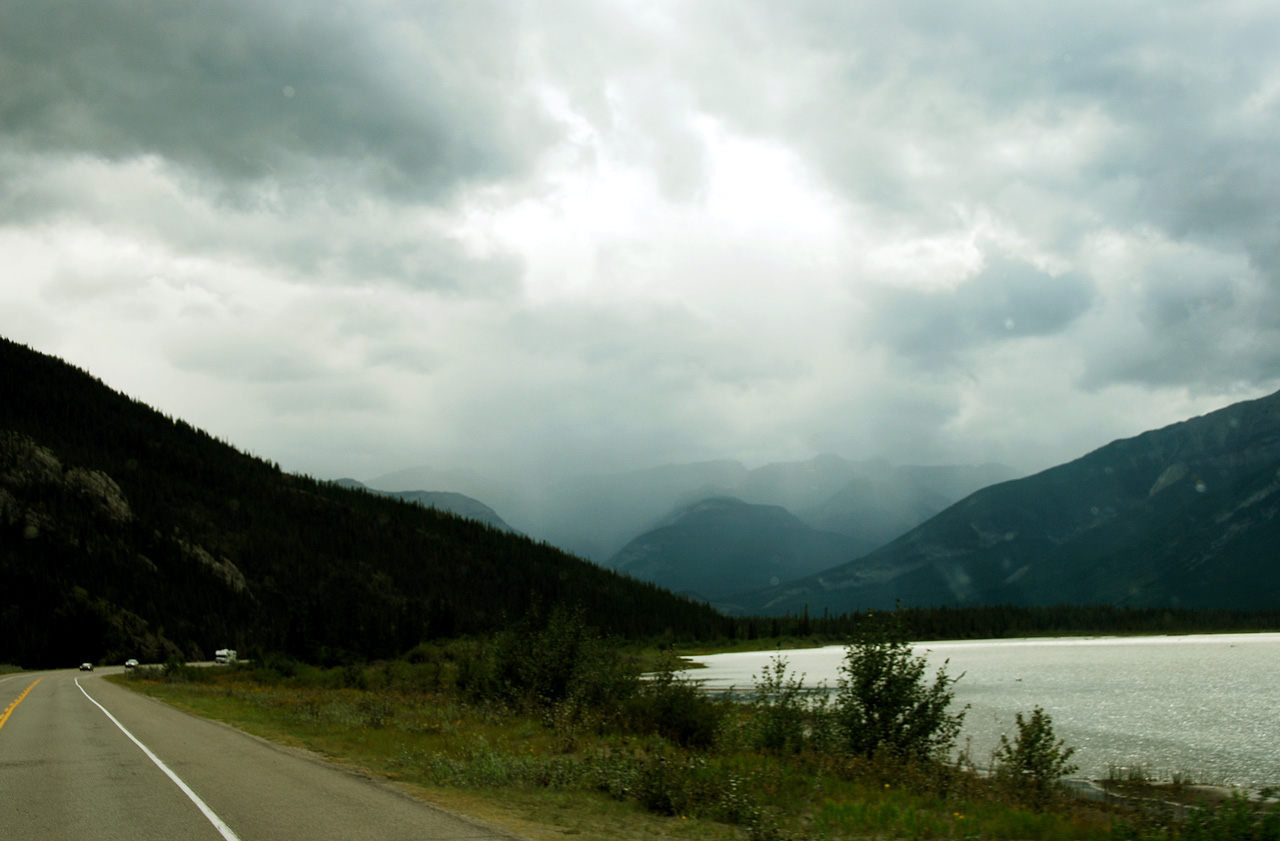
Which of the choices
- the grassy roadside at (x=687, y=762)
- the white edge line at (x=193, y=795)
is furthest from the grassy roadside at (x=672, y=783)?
the white edge line at (x=193, y=795)

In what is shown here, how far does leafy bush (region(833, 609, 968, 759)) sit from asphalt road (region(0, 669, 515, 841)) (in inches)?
530

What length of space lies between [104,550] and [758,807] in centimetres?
18751

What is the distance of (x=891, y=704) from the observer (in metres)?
23.4

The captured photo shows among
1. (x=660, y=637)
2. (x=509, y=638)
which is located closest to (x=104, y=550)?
(x=660, y=637)

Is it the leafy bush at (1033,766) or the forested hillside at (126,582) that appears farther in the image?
the forested hillside at (126,582)

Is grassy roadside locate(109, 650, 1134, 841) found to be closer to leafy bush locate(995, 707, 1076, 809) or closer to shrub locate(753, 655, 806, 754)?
shrub locate(753, 655, 806, 754)

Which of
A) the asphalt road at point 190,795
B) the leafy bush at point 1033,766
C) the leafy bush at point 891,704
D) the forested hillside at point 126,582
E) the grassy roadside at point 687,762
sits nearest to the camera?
the asphalt road at point 190,795

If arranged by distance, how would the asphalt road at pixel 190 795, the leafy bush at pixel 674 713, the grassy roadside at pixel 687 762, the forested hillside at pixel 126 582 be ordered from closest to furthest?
the asphalt road at pixel 190 795
the grassy roadside at pixel 687 762
the leafy bush at pixel 674 713
the forested hillside at pixel 126 582

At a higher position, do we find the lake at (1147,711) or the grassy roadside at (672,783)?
the grassy roadside at (672,783)

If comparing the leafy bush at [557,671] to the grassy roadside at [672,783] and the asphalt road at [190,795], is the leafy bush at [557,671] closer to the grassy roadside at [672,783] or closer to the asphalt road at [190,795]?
the grassy roadside at [672,783]

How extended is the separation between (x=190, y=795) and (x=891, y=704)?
17.8 m

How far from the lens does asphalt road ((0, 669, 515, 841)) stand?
41.0 ft

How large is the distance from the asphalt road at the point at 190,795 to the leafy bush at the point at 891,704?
1347 centimetres

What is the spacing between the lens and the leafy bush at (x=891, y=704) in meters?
22.9
